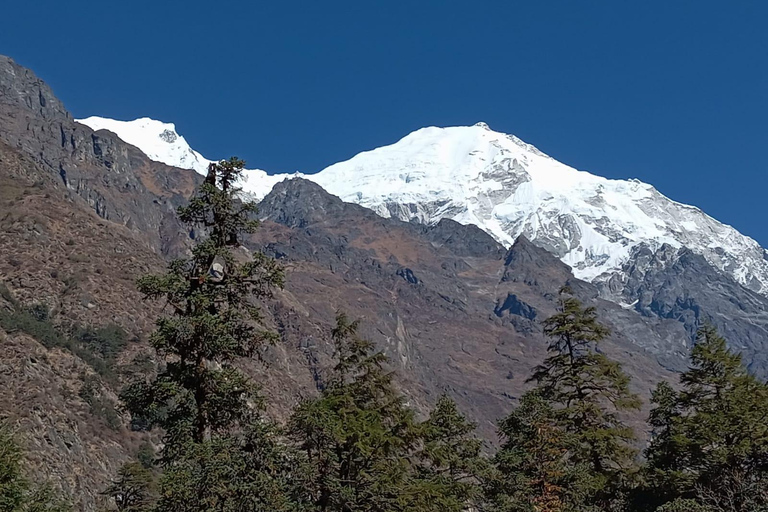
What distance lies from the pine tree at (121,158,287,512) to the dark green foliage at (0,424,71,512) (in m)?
4.00

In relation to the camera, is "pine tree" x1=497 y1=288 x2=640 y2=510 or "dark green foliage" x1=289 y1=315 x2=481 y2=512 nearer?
"dark green foliage" x1=289 y1=315 x2=481 y2=512

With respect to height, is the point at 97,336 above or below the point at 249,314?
below

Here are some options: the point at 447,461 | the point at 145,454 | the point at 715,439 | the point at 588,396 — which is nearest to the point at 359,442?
the point at 447,461

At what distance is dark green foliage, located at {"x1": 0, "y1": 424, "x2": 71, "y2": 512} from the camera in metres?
21.2

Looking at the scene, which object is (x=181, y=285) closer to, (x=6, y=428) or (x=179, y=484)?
(x=179, y=484)

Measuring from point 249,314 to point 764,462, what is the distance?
20356 millimetres

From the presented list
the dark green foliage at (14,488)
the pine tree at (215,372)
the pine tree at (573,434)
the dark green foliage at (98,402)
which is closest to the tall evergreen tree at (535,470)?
the pine tree at (573,434)

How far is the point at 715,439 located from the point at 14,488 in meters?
22.1

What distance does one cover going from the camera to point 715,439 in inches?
1183

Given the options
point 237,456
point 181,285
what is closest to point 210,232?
point 181,285

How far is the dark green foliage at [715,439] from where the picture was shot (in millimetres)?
29344

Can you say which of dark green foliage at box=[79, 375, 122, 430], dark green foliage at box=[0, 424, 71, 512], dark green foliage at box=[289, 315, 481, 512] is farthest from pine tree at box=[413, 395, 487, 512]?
dark green foliage at box=[79, 375, 122, 430]

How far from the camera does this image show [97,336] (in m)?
115

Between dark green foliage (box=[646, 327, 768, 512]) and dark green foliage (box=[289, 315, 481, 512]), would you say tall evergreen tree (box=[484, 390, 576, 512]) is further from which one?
dark green foliage (box=[646, 327, 768, 512])
